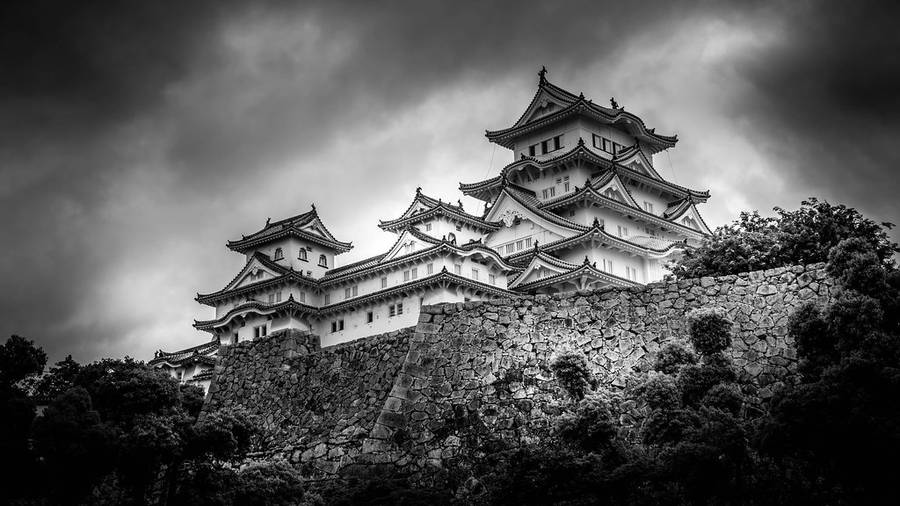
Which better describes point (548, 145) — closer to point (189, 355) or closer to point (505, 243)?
point (505, 243)

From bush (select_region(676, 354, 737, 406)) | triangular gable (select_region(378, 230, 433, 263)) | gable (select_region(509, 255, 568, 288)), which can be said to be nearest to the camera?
bush (select_region(676, 354, 737, 406))

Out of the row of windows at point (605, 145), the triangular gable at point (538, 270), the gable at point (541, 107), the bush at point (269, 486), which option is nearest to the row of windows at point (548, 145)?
the gable at point (541, 107)

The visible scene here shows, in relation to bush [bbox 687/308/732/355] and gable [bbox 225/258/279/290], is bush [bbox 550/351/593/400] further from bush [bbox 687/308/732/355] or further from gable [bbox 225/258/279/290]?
gable [bbox 225/258/279/290]

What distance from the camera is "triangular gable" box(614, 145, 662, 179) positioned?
7400 cm

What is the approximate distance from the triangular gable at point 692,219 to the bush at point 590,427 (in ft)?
157

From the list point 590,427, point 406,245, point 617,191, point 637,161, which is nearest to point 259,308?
point 406,245

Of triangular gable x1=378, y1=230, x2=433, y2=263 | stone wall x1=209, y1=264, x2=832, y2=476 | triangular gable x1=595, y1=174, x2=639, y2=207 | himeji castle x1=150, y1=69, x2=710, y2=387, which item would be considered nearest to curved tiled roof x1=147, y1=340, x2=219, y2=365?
himeji castle x1=150, y1=69, x2=710, y2=387

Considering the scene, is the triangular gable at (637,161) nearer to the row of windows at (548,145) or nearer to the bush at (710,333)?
the row of windows at (548,145)

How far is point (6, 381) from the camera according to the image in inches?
1363

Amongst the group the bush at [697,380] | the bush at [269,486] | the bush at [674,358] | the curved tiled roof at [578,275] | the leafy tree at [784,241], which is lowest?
the bush at [269,486]

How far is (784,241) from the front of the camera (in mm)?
38969

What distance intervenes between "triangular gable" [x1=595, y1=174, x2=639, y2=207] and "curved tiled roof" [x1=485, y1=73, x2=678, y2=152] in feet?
23.7

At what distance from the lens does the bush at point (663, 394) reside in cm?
2477

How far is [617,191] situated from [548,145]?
341 inches
